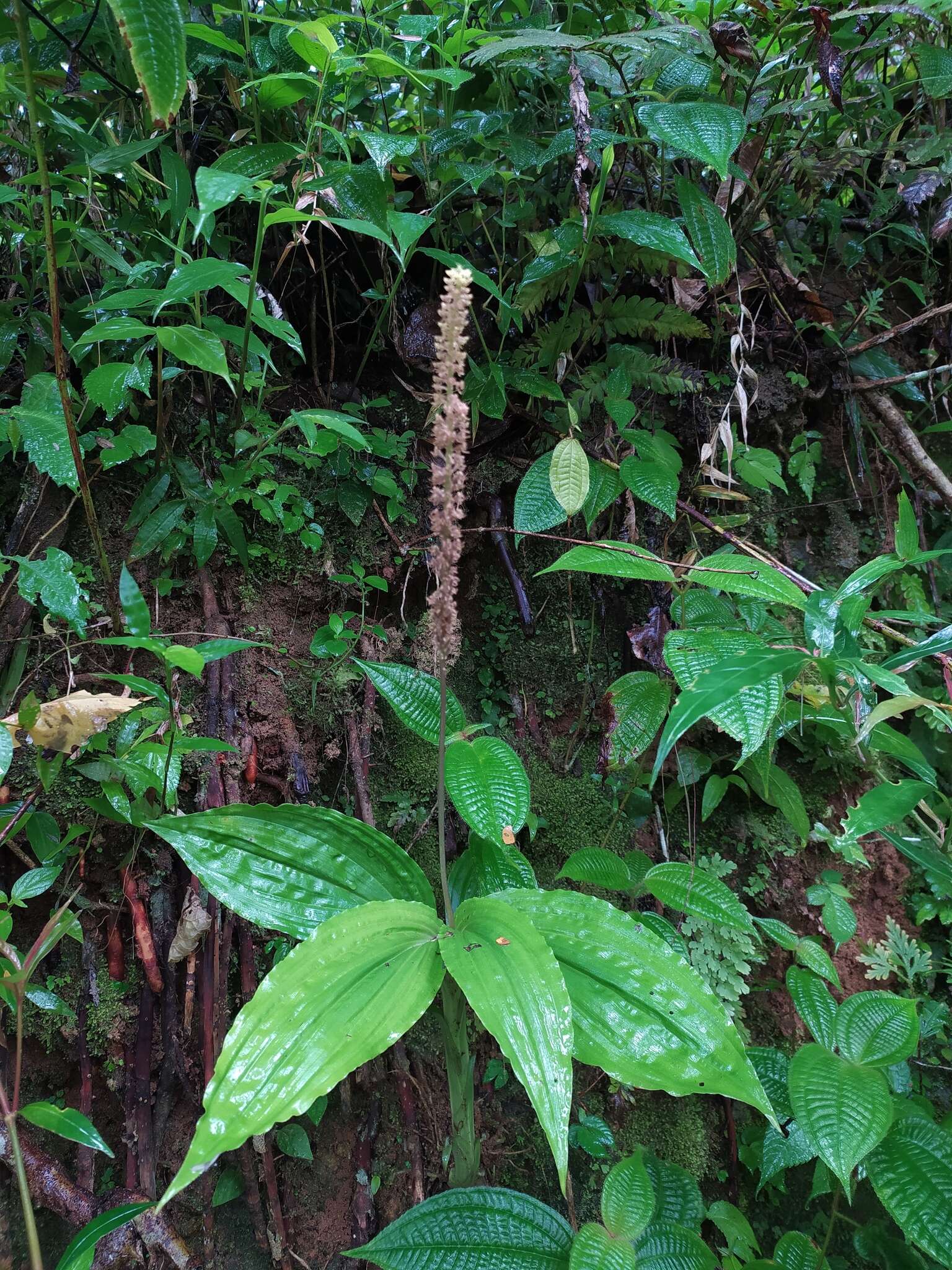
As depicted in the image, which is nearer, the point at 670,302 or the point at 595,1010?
the point at 595,1010

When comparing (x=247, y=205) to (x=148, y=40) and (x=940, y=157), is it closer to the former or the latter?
(x=148, y=40)

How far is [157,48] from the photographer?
788mm

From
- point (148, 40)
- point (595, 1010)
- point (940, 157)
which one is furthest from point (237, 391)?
point (940, 157)

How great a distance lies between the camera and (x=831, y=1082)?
124 centimetres

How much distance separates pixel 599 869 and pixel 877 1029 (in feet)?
2.01

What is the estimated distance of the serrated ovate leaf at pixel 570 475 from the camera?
67.9 inches

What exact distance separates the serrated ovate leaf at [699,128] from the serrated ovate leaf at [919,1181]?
197 cm

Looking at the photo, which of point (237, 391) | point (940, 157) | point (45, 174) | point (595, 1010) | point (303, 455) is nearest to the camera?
point (595, 1010)

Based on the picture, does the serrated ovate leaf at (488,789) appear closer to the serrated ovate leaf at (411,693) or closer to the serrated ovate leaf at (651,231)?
the serrated ovate leaf at (411,693)

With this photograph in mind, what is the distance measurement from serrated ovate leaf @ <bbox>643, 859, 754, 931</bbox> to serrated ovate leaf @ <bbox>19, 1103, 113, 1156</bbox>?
111 centimetres

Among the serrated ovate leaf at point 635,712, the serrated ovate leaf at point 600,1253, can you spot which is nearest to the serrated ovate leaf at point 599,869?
the serrated ovate leaf at point 635,712

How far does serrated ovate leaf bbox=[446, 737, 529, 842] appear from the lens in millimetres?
1259

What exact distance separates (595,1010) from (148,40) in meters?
1.42

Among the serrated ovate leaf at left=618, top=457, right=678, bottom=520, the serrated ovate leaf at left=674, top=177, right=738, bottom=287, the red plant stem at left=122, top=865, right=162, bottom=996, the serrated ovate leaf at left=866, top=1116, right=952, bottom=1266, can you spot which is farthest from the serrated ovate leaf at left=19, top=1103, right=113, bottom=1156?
the serrated ovate leaf at left=674, top=177, right=738, bottom=287
